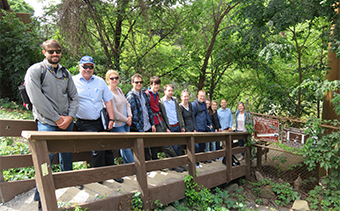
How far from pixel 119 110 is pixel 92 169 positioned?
4.30 ft

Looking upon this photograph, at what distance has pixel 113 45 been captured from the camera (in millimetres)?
6980

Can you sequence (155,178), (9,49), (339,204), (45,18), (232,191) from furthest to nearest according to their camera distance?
(9,49) → (45,18) → (232,191) → (339,204) → (155,178)

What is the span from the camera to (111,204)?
8.59 feet

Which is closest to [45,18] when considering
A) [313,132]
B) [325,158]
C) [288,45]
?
[288,45]

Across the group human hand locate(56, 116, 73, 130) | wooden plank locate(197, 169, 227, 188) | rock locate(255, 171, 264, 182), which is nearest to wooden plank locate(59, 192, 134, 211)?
human hand locate(56, 116, 73, 130)

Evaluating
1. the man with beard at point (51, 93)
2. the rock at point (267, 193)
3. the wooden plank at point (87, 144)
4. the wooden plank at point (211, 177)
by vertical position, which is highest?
the man with beard at point (51, 93)

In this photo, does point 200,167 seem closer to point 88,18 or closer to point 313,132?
point 313,132

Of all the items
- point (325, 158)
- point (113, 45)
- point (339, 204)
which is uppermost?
point (113, 45)

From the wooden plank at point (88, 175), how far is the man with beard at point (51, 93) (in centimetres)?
54

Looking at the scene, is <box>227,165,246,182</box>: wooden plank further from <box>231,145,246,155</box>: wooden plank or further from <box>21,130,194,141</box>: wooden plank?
<box>21,130,194,141</box>: wooden plank

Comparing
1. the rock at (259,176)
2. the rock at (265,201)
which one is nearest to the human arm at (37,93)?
the rock at (265,201)

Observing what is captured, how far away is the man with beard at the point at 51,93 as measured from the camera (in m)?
2.48

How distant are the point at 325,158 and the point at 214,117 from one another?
269cm

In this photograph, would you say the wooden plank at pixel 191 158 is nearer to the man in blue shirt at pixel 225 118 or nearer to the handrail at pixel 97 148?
the handrail at pixel 97 148
